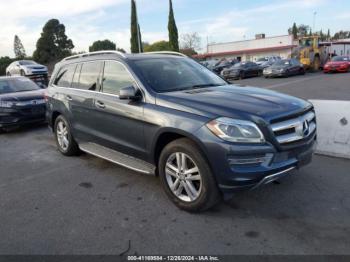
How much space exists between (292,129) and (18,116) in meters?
7.45

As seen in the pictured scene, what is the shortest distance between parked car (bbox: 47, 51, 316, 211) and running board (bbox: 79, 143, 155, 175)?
0.01 metres

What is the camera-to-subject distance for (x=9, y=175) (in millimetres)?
5363

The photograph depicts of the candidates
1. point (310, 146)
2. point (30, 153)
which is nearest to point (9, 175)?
point (30, 153)

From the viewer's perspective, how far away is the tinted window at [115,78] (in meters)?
4.41

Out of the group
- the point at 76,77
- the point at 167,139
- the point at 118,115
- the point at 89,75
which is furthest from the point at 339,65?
the point at 167,139

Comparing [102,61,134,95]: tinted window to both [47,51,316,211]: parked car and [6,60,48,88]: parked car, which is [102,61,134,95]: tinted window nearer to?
[47,51,316,211]: parked car

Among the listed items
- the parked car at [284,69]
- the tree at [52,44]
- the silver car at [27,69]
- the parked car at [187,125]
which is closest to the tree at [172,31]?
the parked car at [284,69]

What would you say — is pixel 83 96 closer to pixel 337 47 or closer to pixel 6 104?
pixel 6 104

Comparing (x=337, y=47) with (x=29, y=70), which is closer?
(x=29, y=70)

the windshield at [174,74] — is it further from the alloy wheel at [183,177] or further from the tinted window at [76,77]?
the tinted window at [76,77]

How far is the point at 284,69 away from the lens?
2370cm

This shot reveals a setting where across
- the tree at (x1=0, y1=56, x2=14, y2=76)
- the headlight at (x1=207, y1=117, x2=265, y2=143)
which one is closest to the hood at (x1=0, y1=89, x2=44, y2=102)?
the headlight at (x1=207, y1=117, x2=265, y2=143)

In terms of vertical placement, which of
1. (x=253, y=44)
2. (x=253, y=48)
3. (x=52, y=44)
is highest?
(x=52, y=44)

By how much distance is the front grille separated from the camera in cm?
339
